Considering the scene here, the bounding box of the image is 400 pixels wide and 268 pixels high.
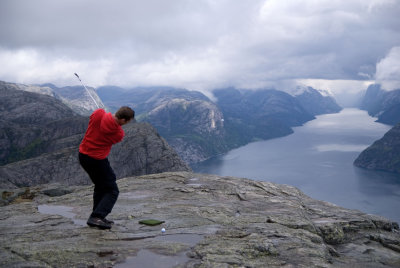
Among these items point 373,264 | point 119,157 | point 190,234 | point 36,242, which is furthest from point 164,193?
point 119,157

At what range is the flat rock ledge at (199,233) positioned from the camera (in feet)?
32.7

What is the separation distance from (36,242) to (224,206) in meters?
9.78

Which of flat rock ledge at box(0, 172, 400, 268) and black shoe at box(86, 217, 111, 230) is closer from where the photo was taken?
flat rock ledge at box(0, 172, 400, 268)

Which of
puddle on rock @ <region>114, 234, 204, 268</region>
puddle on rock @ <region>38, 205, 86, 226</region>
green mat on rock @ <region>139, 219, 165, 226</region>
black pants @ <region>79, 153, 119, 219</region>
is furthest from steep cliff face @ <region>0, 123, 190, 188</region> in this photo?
puddle on rock @ <region>114, 234, 204, 268</region>

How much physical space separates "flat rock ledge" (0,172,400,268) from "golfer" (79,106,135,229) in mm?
943

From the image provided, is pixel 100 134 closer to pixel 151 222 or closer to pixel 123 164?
pixel 151 222

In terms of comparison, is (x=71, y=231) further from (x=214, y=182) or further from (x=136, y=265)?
(x=214, y=182)

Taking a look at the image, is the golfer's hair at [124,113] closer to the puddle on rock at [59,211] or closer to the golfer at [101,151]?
the golfer at [101,151]

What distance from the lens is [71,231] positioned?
487 inches

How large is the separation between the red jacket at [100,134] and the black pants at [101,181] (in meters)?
0.29

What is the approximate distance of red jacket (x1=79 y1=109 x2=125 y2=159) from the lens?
38.4ft

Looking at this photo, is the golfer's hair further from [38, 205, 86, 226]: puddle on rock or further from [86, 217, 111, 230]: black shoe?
[38, 205, 86, 226]: puddle on rock

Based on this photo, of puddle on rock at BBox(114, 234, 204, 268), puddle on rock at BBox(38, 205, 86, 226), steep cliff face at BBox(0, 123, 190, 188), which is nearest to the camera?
puddle on rock at BBox(114, 234, 204, 268)

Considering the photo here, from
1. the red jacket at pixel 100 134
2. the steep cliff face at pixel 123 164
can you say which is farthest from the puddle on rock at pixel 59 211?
the steep cliff face at pixel 123 164
